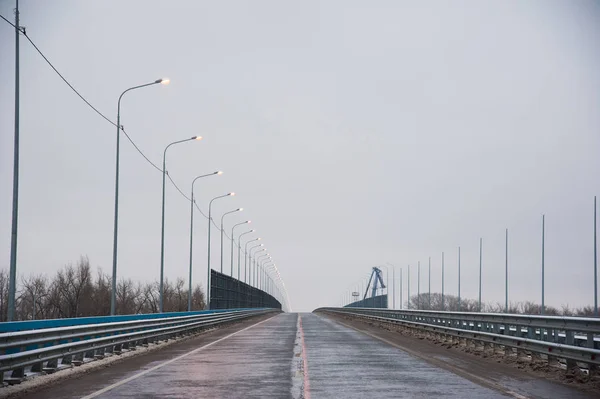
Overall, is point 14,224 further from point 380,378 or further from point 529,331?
point 529,331

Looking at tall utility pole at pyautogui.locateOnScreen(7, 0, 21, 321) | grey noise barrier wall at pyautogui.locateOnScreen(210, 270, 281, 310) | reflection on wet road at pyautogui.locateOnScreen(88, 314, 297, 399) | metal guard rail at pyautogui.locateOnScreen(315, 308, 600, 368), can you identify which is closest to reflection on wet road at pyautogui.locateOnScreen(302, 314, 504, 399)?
reflection on wet road at pyautogui.locateOnScreen(88, 314, 297, 399)

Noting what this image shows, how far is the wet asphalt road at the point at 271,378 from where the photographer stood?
43.8 feet

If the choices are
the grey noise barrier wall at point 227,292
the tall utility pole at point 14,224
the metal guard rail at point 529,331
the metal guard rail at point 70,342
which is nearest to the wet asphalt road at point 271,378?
the metal guard rail at point 70,342

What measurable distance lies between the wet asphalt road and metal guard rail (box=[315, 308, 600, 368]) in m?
2.13

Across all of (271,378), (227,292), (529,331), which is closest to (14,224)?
(271,378)

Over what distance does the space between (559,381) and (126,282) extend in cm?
14800

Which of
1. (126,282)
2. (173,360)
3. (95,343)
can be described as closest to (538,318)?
(173,360)

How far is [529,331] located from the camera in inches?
752

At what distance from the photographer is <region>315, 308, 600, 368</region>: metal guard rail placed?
49.4 feet

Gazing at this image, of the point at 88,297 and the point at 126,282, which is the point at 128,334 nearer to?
the point at 88,297

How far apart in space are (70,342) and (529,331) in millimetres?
10136

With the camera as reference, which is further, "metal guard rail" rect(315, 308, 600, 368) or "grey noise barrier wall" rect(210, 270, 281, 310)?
"grey noise barrier wall" rect(210, 270, 281, 310)

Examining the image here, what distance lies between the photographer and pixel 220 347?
26422 mm

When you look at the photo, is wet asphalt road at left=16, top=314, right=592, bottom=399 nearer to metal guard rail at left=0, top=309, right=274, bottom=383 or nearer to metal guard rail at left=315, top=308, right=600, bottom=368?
Result: metal guard rail at left=0, top=309, right=274, bottom=383
